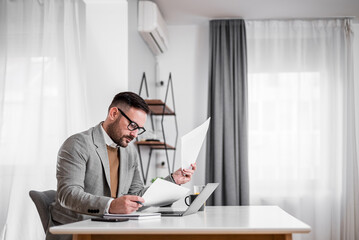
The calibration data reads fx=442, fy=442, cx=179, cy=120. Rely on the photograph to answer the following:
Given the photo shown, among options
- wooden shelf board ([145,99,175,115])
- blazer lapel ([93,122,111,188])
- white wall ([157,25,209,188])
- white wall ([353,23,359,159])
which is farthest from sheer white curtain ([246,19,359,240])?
blazer lapel ([93,122,111,188])

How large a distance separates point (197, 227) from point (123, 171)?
2.74 feet

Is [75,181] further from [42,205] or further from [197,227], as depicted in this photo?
[197,227]

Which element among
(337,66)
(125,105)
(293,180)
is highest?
(337,66)

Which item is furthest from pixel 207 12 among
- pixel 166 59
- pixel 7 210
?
pixel 7 210

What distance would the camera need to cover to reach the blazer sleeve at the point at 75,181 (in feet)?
5.56

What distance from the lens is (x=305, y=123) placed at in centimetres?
454

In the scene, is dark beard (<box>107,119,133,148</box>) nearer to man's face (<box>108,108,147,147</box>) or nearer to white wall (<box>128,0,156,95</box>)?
man's face (<box>108,108,147,147</box>)

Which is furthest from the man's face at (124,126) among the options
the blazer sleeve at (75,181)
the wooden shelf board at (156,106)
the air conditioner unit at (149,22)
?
the air conditioner unit at (149,22)

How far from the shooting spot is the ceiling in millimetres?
4160

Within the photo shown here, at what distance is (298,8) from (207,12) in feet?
2.91

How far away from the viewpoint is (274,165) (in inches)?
177

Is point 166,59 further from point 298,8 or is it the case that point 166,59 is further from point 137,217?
point 137,217

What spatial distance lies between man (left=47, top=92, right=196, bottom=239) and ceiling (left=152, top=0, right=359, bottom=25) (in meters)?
2.25

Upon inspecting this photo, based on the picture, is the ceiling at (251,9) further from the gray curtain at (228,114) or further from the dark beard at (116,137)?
the dark beard at (116,137)
